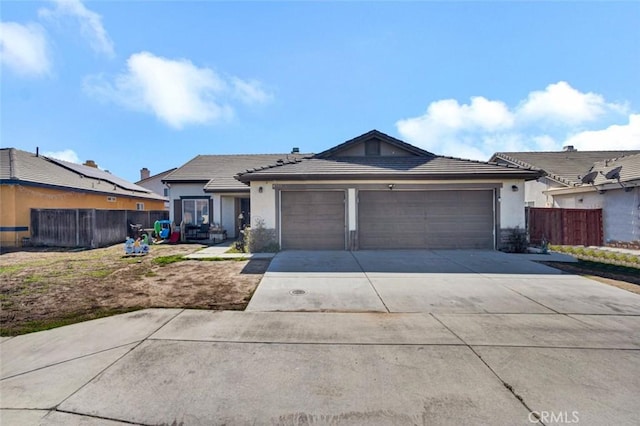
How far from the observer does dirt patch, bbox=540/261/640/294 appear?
6.84 m

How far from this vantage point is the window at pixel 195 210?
1717 centimetres

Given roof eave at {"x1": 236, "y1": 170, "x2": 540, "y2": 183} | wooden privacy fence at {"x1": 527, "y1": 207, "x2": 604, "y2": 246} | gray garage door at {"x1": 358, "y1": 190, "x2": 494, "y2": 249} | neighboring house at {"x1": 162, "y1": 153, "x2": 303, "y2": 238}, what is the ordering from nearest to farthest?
roof eave at {"x1": 236, "y1": 170, "x2": 540, "y2": 183} < gray garage door at {"x1": 358, "y1": 190, "x2": 494, "y2": 249} < wooden privacy fence at {"x1": 527, "y1": 207, "x2": 604, "y2": 246} < neighboring house at {"x1": 162, "y1": 153, "x2": 303, "y2": 238}

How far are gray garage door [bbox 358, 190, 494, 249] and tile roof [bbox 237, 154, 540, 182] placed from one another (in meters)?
0.76

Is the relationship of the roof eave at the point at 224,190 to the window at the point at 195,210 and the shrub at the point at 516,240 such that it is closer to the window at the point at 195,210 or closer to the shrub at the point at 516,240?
the window at the point at 195,210

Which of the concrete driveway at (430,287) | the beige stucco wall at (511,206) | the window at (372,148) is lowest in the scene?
the concrete driveway at (430,287)

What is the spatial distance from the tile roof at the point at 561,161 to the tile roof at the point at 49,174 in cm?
2820

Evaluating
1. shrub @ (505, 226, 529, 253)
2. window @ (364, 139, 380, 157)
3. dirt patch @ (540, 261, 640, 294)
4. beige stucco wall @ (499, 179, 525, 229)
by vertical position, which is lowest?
dirt patch @ (540, 261, 640, 294)

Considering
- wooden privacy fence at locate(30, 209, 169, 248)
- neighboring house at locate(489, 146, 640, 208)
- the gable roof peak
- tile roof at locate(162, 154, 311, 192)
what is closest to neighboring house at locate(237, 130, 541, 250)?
the gable roof peak

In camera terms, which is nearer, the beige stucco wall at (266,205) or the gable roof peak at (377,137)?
the beige stucco wall at (266,205)

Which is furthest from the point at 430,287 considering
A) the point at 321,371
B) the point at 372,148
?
the point at 372,148

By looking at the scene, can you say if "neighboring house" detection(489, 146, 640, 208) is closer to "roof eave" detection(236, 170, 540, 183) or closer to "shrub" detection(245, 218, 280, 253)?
"roof eave" detection(236, 170, 540, 183)

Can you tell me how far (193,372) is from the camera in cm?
312

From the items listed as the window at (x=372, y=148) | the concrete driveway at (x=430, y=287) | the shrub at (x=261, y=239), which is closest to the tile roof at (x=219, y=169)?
the shrub at (x=261, y=239)

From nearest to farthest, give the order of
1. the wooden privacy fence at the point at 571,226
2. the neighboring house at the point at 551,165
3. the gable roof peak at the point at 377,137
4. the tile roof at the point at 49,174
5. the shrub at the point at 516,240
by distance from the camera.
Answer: the shrub at the point at 516,240, the gable roof peak at the point at 377,137, the tile roof at the point at 49,174, the wooden privacy fence at the point at 571,226, the neighboring house at the point at 551,165
